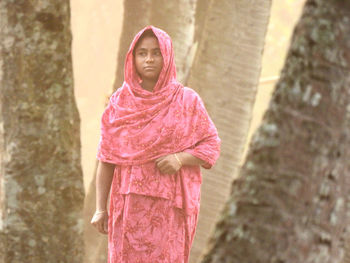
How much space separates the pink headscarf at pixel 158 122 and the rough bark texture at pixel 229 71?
2.89 m

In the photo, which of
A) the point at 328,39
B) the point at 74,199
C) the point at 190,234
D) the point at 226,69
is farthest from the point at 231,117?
the point at 328,39

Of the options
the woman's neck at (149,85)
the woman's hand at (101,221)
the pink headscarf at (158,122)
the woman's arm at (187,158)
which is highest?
the woman's neck at (149,85)

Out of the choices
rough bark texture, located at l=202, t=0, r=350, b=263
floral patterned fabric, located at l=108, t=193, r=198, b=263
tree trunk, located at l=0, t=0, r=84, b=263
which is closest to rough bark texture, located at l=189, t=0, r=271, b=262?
floral patterned fabric, located at l=108, t=193, r=198, b=263

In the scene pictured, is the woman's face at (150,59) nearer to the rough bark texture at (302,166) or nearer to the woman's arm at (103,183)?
the woman's arm at (103,183)

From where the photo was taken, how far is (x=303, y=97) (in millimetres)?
3027

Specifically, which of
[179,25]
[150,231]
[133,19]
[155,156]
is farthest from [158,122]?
[133,19]

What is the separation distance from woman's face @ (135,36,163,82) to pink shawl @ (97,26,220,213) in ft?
0.15

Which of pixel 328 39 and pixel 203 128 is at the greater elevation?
pixel 328 39

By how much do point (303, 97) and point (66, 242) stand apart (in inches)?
86.4

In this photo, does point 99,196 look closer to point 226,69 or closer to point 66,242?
point 66,242

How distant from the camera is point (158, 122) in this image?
5508mm

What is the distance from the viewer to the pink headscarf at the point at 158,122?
18.0 ft

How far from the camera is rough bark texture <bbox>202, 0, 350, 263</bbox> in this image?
2951 millimetres

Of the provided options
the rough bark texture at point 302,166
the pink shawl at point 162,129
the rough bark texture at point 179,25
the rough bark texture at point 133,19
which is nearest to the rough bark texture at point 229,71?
the rough bark texture at point 179,25
